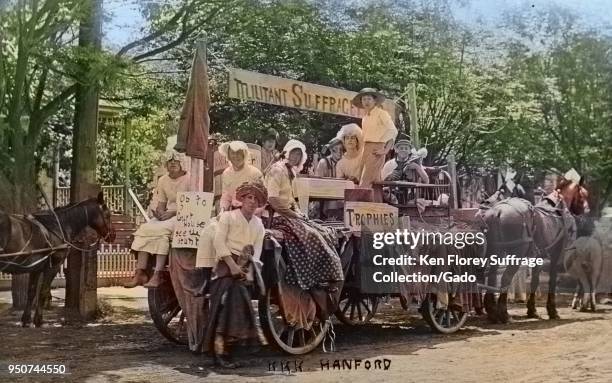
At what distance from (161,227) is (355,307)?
1080 mm

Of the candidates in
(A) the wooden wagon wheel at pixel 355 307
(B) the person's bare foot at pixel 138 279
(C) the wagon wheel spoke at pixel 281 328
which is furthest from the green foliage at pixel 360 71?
(C) the wagon wheel spoke at pixel 281 328

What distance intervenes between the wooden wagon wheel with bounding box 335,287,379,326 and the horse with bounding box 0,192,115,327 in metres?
1.22

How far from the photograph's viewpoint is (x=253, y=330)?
4125mm

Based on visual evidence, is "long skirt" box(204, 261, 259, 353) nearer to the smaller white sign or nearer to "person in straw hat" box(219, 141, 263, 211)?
"person in straw hat" box(219, 141, 263, 211)

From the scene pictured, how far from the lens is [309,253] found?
4.18 m

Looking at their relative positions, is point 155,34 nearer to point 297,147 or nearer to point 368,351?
point 297,147

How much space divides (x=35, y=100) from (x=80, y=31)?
41 centimetres

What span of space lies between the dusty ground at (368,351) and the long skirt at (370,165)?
68 centimetres

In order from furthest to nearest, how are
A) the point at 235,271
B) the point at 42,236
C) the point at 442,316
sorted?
the point at 442,316 → the point at 42,236 → the point at 235,271

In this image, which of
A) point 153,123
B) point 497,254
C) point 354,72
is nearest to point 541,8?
point 354,72

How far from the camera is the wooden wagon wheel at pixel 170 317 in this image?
415 centimetres

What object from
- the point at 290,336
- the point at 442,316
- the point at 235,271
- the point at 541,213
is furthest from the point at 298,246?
the point at 541,213

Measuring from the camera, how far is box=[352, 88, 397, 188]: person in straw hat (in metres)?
4.26

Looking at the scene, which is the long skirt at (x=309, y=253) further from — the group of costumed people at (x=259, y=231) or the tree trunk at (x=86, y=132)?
the tree trunk at (x=86, y=132)
